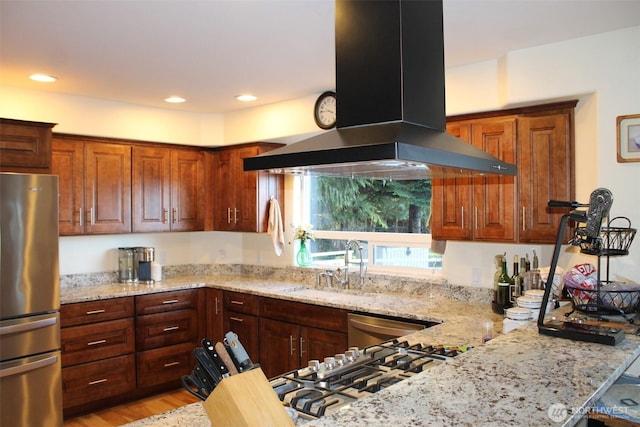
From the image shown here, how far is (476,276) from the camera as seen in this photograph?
3660 mm

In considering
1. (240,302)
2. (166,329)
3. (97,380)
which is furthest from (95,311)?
(240,302)

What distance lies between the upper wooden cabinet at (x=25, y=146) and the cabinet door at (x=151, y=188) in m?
0.91

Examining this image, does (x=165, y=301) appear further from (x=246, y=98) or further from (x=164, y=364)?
(x=246, y=98)

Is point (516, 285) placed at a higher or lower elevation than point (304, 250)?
lower

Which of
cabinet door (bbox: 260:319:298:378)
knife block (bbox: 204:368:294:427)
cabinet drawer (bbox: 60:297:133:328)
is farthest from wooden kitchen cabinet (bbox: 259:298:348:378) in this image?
knife block (bbox: 204:368:294:427)

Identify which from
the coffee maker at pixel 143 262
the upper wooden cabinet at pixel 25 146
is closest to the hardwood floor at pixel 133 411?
the coffee maker at pixel 143 262

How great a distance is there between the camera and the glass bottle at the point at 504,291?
317 cm

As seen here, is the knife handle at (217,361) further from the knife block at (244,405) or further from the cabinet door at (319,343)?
the cabinet door at (319,343)

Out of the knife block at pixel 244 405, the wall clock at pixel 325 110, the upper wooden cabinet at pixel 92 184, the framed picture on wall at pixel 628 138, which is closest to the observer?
the knife block at pixel 244 405

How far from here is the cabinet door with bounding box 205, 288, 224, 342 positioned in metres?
4.66

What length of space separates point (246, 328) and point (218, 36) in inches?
99.3

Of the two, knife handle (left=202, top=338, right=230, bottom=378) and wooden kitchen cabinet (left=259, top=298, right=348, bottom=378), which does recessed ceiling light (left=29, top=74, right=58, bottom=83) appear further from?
knife handle (left=202, top=338, right=230, bottom=378)

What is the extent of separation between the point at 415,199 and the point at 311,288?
1164 mm

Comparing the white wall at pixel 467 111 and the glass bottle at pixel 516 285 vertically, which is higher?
the white wall at pixel 467 111
